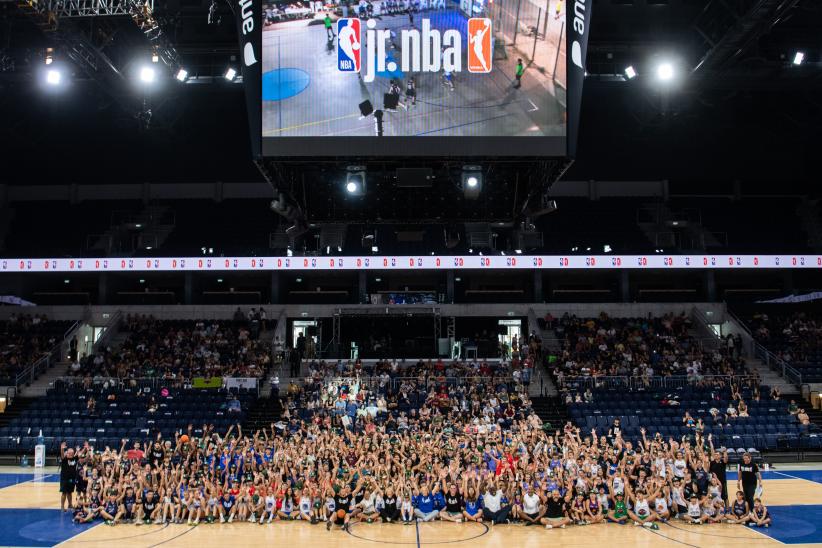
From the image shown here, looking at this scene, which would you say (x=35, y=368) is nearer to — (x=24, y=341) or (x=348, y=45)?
(x=24, y=341)

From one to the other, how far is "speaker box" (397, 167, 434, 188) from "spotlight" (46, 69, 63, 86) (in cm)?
1815

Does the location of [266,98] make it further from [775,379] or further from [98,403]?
[775,379]

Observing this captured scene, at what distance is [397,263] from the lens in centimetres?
3816

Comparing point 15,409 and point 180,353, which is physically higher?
point 180,353

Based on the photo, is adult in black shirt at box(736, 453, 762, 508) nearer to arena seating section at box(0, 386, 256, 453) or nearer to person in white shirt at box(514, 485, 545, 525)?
person in white shirt at box(514, 485, 545, 525)

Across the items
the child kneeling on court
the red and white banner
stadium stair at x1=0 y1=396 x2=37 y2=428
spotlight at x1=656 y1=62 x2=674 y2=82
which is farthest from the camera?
the red and white banner

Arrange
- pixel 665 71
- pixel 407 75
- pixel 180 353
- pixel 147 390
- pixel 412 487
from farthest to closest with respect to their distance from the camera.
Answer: pixel 180 353, pixel 147 390, pixel 665 71, pixel 412 487, pixel 407 75

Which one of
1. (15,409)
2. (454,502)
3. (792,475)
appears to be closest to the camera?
(454,502)

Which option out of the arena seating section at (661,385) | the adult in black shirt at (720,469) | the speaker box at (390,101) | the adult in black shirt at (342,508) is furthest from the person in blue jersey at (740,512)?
the speaker box at (390,101)

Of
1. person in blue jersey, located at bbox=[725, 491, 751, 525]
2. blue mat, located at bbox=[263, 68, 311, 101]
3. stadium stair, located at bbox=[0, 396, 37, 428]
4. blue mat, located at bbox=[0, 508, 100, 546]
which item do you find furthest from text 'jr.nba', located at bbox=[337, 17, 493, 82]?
stadium stair, located at bbox=[0, 396, 37, 428]

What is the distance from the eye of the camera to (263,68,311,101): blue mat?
59.7 ft

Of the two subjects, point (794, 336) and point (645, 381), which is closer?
point (645, 381)

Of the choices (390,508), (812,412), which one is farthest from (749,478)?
(812,412)

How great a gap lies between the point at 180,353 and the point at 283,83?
2177 centimetres
